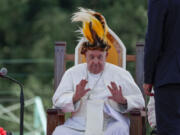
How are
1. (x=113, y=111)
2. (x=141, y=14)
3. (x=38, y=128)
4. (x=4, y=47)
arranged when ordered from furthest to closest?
(x=4, y=47)
(x=141, y=14)
(x=38, y=128)
(x=113, y=111)

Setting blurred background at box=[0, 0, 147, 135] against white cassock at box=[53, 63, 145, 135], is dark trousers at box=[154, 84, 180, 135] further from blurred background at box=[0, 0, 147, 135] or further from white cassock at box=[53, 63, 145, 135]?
blurred background at box=[0, 0, 147, 135]

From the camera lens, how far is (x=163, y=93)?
434 centimetres

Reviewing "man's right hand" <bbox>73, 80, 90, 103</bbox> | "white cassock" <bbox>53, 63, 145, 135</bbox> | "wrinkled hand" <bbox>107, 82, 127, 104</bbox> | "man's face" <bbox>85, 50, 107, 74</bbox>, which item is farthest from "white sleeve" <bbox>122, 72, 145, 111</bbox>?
"man's right hand" <bbox>73, 80, 90, 103</bbox>

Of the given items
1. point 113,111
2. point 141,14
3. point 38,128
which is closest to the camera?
point 113,111

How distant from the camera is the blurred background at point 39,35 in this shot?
15383 millimetres

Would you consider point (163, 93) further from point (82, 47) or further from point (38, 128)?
point (38, 128)

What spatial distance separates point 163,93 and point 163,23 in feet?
1.46

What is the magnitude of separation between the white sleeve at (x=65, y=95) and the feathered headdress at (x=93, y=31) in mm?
277

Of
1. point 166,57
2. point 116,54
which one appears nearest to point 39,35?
point 116,54

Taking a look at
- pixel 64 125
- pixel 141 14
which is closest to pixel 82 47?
pixel 64 125

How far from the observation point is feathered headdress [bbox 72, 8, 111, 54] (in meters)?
5.50

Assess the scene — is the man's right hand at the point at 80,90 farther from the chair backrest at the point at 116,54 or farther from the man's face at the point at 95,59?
the chair backrest at the point at 116,54

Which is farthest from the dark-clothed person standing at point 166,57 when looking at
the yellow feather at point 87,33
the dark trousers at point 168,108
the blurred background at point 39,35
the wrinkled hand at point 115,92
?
the blurred background at point 39,35

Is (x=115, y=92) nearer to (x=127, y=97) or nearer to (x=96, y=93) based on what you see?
(x=127, y=97)
